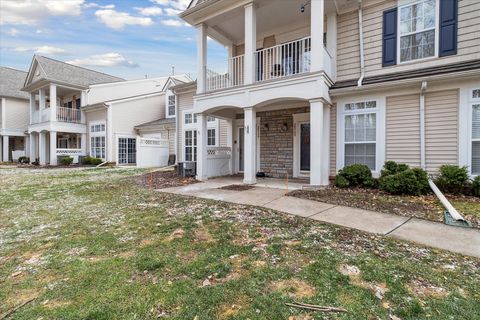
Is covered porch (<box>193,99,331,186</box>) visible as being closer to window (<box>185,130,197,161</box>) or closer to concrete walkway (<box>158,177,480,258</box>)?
concrete walkway (<box>158,177,480,258</box>)

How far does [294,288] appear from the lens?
106 inches

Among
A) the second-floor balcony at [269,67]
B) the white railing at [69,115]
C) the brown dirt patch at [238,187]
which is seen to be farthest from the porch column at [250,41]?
the white railing at [69,115]

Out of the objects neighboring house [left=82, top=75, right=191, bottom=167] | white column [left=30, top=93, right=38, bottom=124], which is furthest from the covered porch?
white column [left=30, top=93, right=38, bottom=124]

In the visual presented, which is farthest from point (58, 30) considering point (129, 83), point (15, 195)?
point (15, 195)

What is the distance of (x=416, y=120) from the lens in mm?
7840

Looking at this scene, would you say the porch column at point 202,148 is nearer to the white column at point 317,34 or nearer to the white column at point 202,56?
the white column at point 202,56

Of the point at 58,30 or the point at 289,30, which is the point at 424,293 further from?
the point at 58,30

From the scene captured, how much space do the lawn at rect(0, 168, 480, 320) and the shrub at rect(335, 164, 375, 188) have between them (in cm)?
370

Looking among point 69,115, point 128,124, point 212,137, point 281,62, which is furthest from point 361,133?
point 69,115

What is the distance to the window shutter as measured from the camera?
332 inches

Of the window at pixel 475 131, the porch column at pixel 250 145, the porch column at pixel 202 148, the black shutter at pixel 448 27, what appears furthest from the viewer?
the porch column at pixel 202 148

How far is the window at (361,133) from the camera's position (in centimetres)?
849

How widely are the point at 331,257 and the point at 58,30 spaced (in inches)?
857

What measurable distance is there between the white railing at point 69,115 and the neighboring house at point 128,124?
3.36 feet
